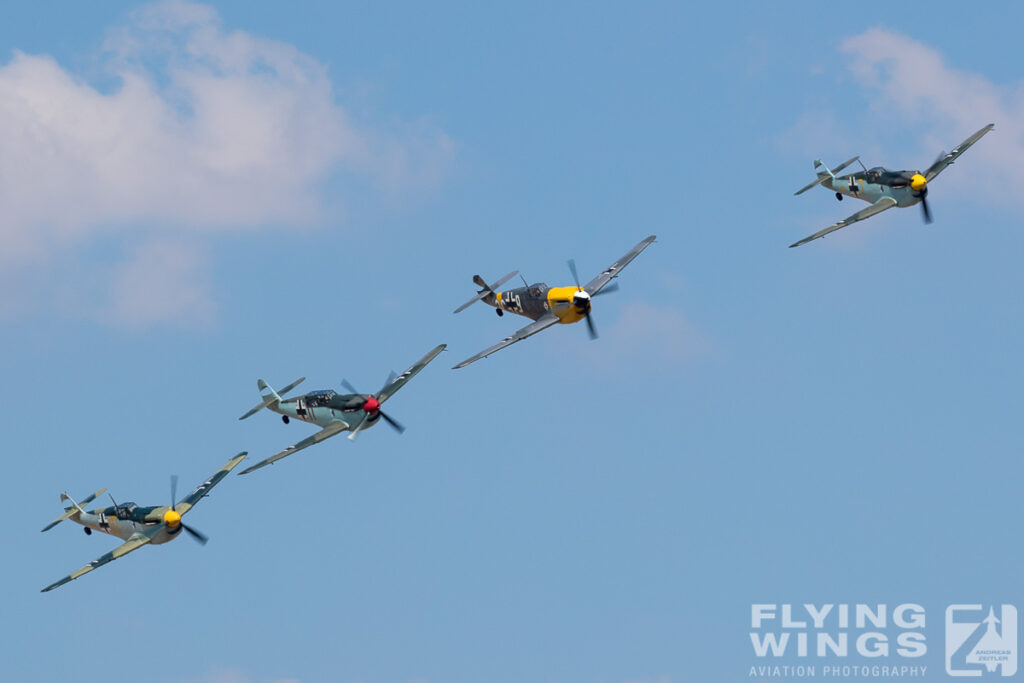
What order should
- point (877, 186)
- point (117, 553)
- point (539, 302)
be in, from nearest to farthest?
point (117, 553) → point (539, 302) → point (877, 186)

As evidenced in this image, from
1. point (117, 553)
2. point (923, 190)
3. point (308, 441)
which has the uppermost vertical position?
point (923, 190)

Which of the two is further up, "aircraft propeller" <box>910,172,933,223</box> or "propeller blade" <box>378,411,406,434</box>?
"aircraft propeller" <box>910,172,933,223</box>

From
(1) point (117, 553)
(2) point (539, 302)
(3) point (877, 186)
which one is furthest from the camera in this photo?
(3) point (877, 186)

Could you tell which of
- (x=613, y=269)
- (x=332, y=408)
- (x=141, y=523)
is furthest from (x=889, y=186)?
(x=141, y=523)

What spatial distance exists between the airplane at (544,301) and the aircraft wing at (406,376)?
135 inches

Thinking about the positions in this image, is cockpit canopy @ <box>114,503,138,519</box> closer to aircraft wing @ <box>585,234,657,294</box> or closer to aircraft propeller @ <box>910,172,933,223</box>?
aircraft wing @ <box>585,234,657,294</box>

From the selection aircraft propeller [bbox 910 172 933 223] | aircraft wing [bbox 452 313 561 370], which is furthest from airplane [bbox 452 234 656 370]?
aircraft propeller [bbox 910 172 933 223]

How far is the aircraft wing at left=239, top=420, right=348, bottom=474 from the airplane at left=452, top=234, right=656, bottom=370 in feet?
36.7

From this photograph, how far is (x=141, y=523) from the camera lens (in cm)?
8538

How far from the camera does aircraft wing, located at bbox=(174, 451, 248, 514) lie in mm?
85250

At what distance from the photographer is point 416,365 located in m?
93.4

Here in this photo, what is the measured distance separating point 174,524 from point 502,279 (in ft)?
95.4

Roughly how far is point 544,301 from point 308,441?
1850 centimetres

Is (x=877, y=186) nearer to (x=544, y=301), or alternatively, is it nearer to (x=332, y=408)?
(x=544, y=301)
